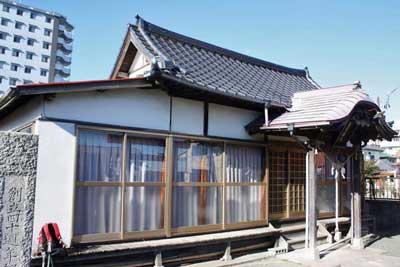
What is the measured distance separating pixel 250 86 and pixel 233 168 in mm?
2743

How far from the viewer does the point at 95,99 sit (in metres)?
6.90

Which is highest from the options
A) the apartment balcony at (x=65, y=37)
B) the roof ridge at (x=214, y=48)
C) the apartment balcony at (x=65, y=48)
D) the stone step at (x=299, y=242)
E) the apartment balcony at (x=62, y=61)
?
the apartment balcony at (x=65, y=37)

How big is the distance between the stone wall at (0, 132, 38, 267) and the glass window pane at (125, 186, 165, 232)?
3717 millimetres

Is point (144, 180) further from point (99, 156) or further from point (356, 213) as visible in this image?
point (356, 213)

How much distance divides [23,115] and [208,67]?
5.12m

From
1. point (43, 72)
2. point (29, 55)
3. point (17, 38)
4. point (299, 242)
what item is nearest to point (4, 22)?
point (17, 38)

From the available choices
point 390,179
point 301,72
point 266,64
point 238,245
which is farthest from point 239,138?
point 390,179

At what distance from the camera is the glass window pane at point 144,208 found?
7.20 m

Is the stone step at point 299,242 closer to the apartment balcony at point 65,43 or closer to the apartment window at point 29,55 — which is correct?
the apartment window at point 29,55

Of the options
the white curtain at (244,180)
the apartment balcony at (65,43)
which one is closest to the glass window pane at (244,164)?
the white curtain at (244,180)

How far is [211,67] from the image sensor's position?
10414mm

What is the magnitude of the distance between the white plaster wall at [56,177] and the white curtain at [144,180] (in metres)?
1.19

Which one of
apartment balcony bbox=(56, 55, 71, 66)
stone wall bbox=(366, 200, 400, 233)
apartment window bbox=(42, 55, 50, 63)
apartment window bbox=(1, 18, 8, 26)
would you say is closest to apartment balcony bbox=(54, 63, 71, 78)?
apartment balcony bbox=(56, 55, 71, 66)

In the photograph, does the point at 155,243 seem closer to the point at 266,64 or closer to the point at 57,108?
the point at 57,108
